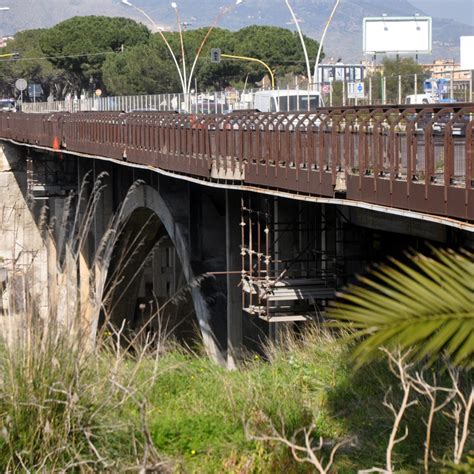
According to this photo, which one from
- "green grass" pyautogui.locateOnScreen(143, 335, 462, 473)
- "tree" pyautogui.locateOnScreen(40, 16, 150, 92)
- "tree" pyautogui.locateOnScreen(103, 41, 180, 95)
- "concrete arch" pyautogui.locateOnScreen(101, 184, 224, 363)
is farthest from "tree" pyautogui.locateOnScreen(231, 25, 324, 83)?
"green grass" pyautogui.locateOnScreen(143, 335, 462, 473)

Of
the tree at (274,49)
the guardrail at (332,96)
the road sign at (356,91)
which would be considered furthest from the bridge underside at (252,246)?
the tree at (274,49)

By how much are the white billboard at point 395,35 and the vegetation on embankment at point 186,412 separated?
38938 millimetres

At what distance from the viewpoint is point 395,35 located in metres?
51.1

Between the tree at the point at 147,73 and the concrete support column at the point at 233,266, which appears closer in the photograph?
the concrete support column at the point at 233,266

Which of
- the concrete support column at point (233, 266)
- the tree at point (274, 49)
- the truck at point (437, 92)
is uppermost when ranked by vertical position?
the tree at point (274, 49)

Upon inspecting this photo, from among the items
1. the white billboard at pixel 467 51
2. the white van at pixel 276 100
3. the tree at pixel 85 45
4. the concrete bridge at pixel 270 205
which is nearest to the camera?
the concrete bridge at pixel 270 205

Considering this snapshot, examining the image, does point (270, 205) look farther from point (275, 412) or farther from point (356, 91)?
point (356, 91)

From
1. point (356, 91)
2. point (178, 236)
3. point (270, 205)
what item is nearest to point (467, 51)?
point (356, 91)

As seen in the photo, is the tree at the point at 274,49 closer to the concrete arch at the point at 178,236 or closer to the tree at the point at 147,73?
the tree at the point at 147,73

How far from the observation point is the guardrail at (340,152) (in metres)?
10.2

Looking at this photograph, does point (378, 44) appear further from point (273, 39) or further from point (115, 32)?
point (115, 32)

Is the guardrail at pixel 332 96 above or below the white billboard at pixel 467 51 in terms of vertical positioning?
below

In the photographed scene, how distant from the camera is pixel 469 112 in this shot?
9945 mm

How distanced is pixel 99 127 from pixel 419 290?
2243 centimetres
